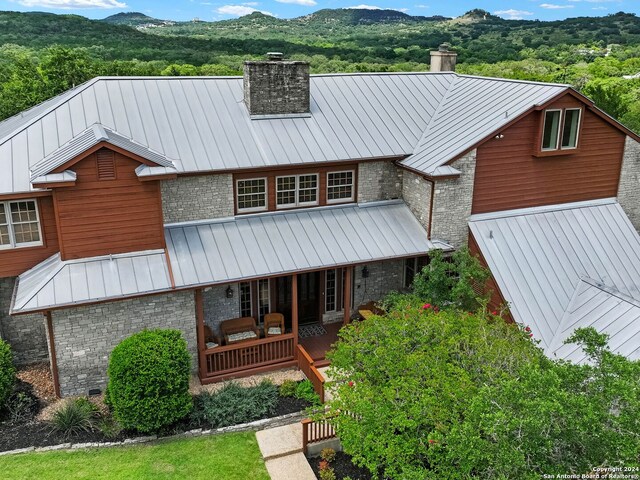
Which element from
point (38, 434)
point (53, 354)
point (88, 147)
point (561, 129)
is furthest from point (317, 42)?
point (38, 434)

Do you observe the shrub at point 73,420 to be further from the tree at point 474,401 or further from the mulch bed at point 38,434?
the tree at point 474,401

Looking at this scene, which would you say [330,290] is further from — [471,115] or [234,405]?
[471,115]

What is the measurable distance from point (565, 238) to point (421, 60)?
8606cm

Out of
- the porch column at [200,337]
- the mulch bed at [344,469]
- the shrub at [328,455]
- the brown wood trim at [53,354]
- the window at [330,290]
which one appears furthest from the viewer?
→ the window at [330,290]

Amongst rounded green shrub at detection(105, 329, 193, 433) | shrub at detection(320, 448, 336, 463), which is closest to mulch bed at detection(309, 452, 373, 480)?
shrub at detection(320, 448, 336, 463)

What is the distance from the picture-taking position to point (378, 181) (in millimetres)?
19422

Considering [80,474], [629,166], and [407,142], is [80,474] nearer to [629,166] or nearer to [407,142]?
[407,142]

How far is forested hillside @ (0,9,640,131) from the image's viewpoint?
3609 centimetres

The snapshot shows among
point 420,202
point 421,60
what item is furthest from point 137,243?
point 421,60

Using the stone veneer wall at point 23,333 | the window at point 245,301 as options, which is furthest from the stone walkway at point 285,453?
the stone veneer wall at point 23,333

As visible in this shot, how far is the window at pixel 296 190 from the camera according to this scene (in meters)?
18.4

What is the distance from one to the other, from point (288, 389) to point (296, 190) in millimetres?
6566

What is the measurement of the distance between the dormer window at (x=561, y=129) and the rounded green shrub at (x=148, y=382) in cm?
1365

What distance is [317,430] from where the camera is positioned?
44.4 feet
